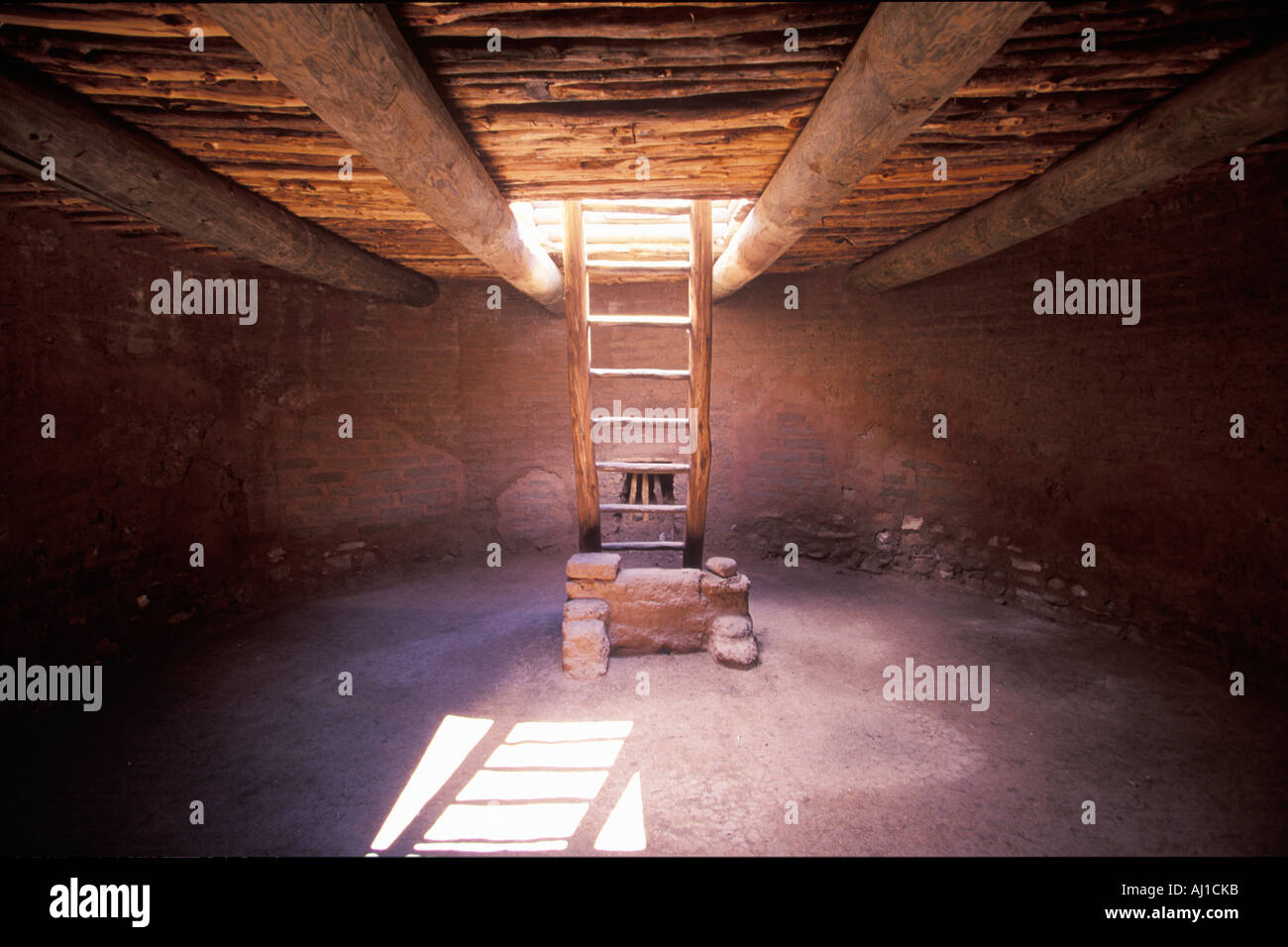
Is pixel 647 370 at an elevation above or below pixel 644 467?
above

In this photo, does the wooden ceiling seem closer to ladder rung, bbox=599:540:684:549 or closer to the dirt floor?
ladder rung, bbox=599:540:684:549

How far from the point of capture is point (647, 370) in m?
3.13

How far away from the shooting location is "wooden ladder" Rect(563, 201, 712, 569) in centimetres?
319

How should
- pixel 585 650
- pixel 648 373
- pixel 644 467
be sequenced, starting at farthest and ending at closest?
pixel 644 467 < pixel 648 373 < pixel 585 650

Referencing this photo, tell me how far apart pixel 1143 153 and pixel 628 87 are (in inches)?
76.5

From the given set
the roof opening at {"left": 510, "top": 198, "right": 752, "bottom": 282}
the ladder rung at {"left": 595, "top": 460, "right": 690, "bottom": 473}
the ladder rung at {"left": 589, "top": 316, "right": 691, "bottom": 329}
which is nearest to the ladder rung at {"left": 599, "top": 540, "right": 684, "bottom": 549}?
the ladder rung at {"left": 595, "top": 460, "right": 690, "bottom": 473}

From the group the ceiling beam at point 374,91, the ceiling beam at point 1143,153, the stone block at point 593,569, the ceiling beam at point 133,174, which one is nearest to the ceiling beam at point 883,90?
the ceiling beam at point 1143,153

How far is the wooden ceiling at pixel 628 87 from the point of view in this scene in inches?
62.7

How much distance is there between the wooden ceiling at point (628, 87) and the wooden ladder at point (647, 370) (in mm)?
461

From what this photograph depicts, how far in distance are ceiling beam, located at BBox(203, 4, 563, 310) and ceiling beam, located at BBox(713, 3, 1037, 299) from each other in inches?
51.2

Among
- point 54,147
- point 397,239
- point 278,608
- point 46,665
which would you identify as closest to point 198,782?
point 46,665

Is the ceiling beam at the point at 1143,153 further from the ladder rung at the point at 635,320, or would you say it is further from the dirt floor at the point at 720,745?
the dirt floor at the point at 720,745

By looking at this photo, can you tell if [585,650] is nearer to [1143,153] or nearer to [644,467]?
[644,467]

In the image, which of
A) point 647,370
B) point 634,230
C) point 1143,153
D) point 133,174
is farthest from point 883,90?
point 133,174
